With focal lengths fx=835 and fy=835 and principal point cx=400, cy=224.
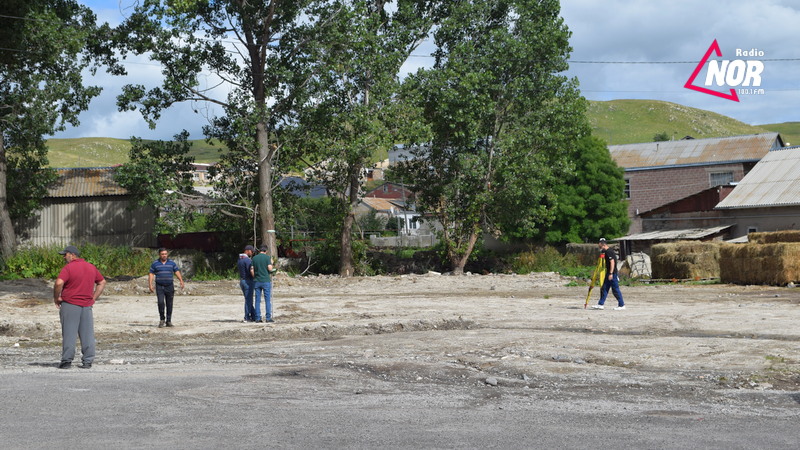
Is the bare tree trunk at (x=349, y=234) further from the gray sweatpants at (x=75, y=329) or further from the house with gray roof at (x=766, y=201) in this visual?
the gray sweatpants at (x=75, y=329)

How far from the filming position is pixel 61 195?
138ft

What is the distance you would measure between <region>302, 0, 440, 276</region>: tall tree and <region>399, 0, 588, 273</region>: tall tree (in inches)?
70.9

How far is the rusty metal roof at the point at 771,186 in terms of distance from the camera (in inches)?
1698

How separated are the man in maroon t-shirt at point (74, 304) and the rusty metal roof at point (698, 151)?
189ft

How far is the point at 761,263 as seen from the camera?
31.3 meters

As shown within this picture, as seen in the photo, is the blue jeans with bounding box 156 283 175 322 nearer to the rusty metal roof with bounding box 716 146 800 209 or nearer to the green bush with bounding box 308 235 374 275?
the green bush with bounding box 308 235 374 275

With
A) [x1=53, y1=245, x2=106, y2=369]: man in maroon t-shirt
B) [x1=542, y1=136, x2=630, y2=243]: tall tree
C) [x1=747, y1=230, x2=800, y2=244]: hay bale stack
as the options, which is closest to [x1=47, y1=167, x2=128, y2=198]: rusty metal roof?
[x1=542, y1=136, x2=630, y2=243]: tall tree

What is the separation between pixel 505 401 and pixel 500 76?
112 feet

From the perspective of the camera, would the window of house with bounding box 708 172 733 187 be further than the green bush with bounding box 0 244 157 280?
Yes

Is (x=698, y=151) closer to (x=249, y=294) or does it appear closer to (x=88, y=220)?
(x=88, y=220)

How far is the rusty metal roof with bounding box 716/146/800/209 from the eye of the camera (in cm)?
4312

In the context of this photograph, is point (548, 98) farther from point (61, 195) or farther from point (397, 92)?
point (61, 195)

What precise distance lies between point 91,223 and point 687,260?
93.8 feet

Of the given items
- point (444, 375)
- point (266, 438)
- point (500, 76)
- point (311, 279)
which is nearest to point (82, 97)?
point (311, 279)
